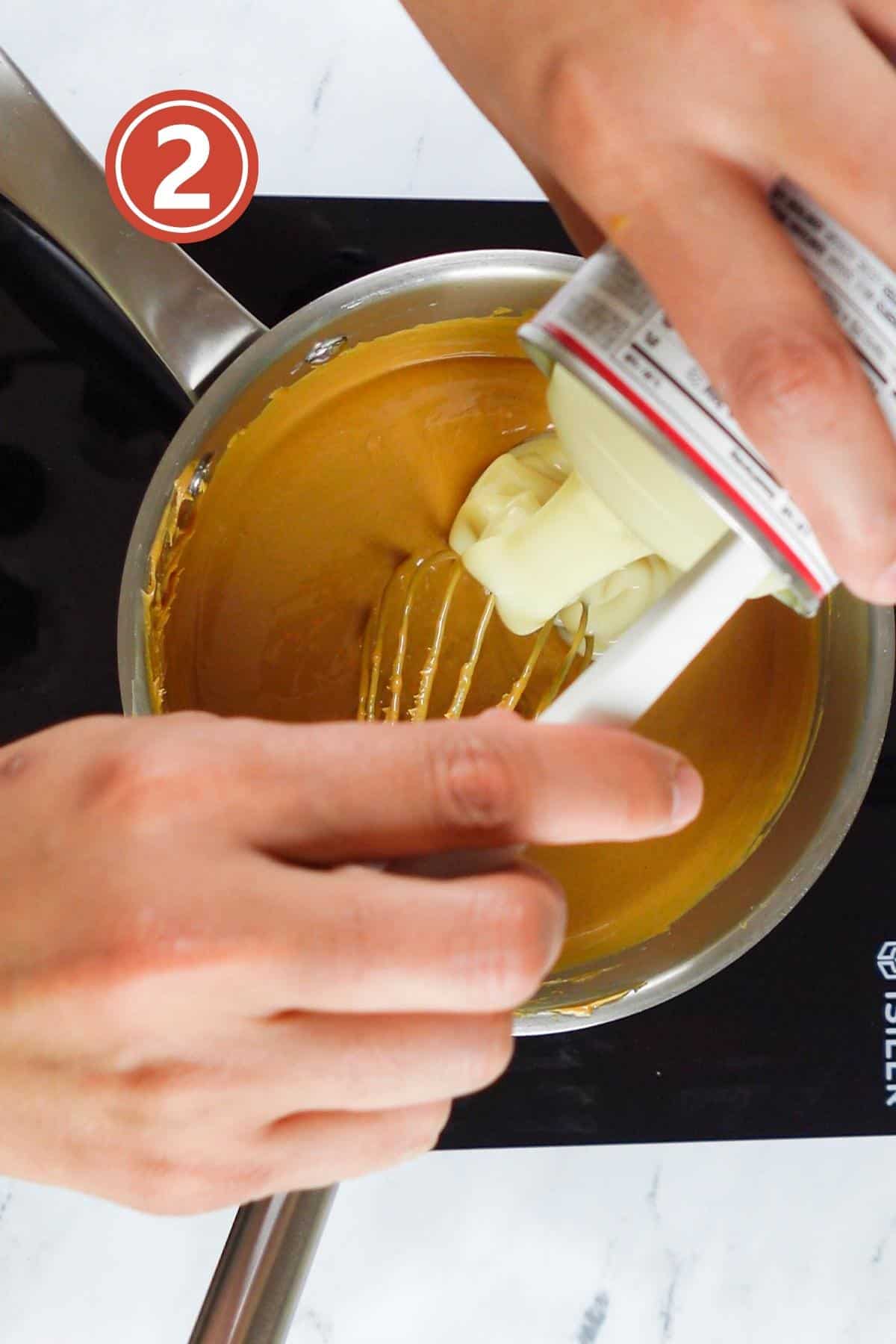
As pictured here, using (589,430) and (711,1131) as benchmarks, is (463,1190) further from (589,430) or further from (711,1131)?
(589,430)

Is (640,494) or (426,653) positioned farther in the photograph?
(426,653)

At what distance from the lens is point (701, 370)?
0.40 meters

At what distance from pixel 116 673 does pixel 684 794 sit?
423mm

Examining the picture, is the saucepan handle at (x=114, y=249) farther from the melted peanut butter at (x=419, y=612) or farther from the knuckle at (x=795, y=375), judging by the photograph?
the knuckle at (x=795, y=375)

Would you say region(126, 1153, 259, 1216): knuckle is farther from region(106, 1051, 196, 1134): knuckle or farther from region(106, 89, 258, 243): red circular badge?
region(106, 89, 258, 243): red circular badge

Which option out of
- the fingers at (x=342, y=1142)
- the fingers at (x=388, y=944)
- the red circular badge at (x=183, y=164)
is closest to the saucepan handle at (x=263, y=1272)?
the fingers at (x=342, y=1142)

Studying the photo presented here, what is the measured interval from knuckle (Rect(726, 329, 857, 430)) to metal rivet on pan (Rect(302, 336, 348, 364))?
0.32 m

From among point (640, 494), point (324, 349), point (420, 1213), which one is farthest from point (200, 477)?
point (420, 1213)

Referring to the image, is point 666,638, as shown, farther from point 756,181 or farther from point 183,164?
point 183,164

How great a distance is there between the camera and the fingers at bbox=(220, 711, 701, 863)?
0.37 meters

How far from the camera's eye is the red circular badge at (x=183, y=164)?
0.74m

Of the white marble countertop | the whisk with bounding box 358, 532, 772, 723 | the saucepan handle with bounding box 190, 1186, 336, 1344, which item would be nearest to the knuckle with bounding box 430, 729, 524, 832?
the whisk with bounding box 358, 532, 772, 723

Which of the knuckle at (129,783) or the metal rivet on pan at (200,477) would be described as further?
the metal rivet on pan at (200,477)

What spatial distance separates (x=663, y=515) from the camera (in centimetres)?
51
